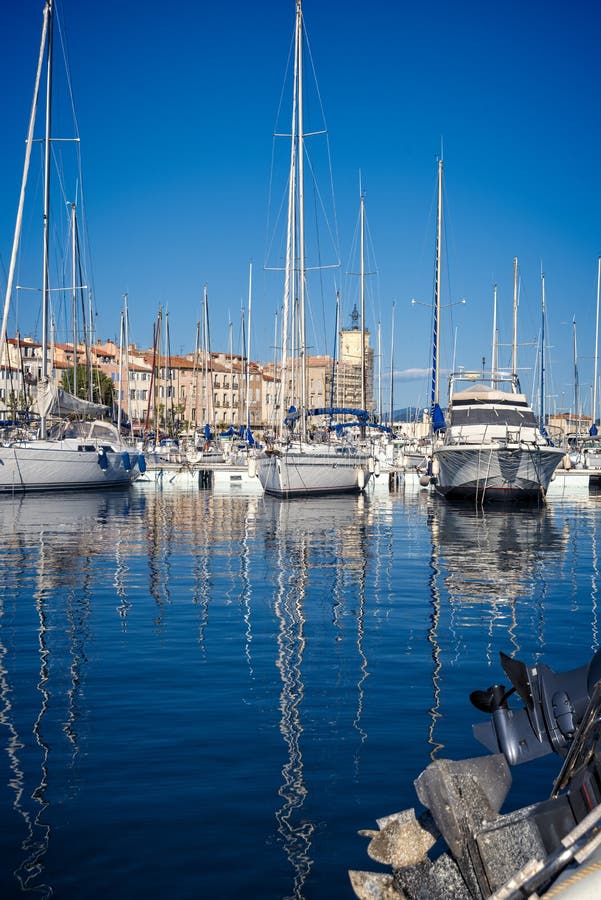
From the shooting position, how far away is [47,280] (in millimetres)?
43938

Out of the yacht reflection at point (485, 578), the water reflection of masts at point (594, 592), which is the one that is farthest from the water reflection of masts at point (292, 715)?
the water reflection of masts at point (594, 592)

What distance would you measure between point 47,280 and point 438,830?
4171cm

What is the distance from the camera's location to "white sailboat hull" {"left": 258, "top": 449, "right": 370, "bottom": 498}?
4128 centimetres

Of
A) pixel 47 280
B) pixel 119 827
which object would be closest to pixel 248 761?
pixel 119 827

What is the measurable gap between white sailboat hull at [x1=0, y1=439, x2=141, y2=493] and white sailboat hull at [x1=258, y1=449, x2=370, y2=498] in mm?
8098

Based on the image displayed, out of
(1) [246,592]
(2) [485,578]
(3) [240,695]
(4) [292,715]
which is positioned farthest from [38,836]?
(2) [485,578]

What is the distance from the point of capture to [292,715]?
9.13 m

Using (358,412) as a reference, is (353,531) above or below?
below

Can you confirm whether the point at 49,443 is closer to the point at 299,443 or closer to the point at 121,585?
the point at 299,443

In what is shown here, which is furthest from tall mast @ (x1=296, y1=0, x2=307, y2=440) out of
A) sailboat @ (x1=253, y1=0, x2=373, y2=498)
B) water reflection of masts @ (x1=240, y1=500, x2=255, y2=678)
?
water reflection of masts @ (x1=240, y1=500, x2=255, y2=678)

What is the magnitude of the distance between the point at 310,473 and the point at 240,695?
32.4 meters

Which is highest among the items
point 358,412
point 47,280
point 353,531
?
point 47,280

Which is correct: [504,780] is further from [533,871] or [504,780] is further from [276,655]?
[276,655]

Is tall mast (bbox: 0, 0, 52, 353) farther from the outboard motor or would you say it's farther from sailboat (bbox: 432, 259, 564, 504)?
the outboard motor
